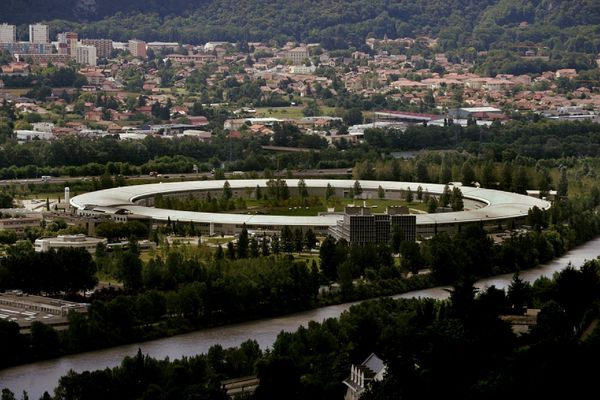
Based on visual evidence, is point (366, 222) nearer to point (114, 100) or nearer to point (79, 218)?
point (79, 218)

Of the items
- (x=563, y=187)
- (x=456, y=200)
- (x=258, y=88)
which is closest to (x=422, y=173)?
(x=563, y=187)

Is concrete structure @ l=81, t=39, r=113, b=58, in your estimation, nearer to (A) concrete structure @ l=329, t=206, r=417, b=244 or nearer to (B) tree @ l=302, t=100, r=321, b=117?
(B) tree @ l=302, t=100, r=321, b=117

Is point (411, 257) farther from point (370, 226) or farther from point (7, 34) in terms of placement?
point (7, 34)

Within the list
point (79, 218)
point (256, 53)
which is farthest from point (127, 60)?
point (79, 218)

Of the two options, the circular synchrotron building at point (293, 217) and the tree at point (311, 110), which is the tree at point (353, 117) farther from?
the circular synchrotron building at point (293, 217)

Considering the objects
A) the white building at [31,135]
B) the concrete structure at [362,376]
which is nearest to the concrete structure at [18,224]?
the concrete structure at [362,376]

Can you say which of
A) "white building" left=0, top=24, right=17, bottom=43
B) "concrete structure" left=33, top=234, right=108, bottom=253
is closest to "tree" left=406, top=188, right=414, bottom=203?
"concrete structure" left=33, top=234, right=108, bottom=253
